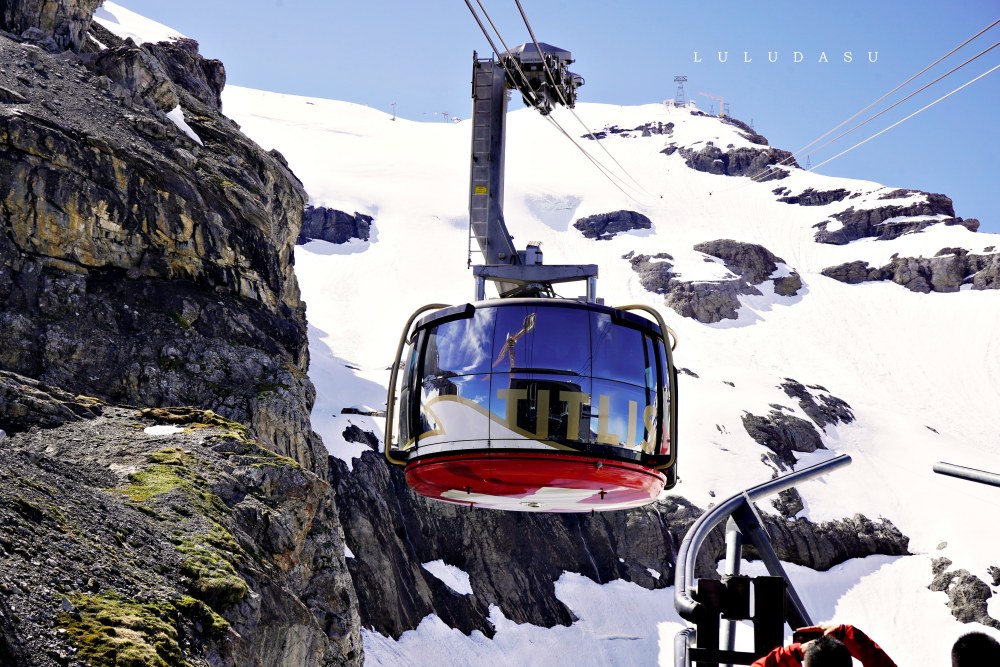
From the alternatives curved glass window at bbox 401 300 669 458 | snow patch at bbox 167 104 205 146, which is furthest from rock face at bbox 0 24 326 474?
curved glass window at bbox 401 300 669 458

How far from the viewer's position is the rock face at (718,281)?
470 feet

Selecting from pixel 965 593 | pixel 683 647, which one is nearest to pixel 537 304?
pixel 683 647

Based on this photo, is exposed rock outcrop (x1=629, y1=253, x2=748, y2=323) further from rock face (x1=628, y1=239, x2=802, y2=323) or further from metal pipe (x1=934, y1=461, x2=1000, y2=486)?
metal pipe (x1=934, y1=461, x2=1000, y2=486)

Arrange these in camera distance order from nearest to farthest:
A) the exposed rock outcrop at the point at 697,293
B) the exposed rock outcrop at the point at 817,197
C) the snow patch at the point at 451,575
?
the snow patch at the point at 451,575 → the exposed rock outcrop at the point at 697,293 → the exposed rock outcrop at the point at 817,197

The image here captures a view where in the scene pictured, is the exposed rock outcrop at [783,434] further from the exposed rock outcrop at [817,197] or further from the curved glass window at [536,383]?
the exposed rock outcrop at [817,197]

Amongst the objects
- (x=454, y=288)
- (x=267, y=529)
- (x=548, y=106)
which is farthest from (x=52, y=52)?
(x=454, y=288)

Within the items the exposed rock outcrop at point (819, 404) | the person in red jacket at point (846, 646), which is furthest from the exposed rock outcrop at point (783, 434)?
the person in red jacket at point (846, 646)

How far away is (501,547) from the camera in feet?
229

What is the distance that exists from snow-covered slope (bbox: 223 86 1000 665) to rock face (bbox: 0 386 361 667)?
26.1 meters

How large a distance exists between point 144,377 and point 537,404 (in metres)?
23.6

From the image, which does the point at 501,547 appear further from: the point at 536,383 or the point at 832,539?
the point at 536,383

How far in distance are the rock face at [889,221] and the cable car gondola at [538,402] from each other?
166 meters

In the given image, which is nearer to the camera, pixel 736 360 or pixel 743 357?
pixel 736 360

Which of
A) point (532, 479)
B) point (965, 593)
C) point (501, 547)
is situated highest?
point (532, 479)
